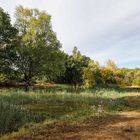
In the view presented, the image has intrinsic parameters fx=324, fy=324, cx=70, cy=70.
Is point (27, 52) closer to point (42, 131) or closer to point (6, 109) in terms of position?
point (6, 109)

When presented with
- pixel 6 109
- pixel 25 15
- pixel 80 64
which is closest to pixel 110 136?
pixel 6 109

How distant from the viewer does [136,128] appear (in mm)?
9375

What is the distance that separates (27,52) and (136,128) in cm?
2871

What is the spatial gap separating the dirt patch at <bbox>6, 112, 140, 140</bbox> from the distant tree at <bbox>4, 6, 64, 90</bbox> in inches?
1083

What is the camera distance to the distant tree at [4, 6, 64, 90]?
1474 inches

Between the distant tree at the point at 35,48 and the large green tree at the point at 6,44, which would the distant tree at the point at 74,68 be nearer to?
the distant tree at the point at 35,48

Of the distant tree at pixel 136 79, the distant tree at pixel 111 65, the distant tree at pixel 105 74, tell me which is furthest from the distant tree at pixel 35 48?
the distant tree at pixel 136 79

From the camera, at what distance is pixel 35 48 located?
37312mm

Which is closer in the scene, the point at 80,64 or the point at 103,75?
the point at 103,75

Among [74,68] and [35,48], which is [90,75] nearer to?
[35,48]

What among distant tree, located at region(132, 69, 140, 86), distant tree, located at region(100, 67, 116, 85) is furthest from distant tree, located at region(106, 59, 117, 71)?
distant tree, located at region(132, 69, 140, 86)

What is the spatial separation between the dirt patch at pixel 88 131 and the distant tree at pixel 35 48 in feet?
90.2

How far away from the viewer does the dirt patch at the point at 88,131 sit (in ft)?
26.2

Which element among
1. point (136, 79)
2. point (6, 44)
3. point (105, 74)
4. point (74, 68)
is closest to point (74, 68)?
point (74, 68)
